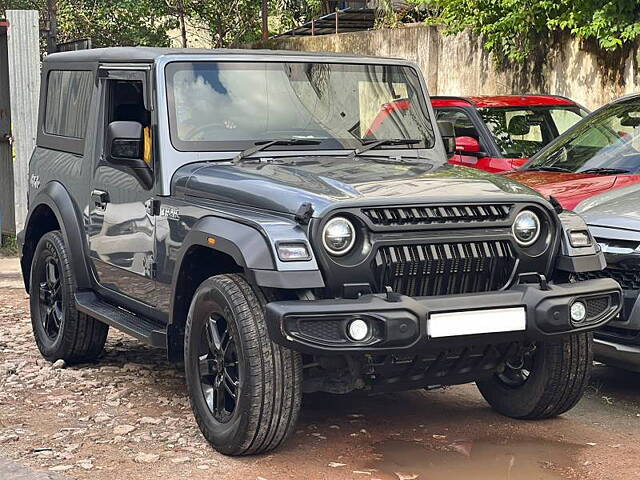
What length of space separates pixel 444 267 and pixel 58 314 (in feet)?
10.2

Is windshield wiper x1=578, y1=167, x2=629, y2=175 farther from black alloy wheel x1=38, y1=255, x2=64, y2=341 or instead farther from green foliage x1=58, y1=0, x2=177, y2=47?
green foliage x1=58, y1=0, x2=177, y2=47

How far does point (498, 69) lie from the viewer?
1775 centimetres

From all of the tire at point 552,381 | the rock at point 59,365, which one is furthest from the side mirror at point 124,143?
the tire at point 552,381

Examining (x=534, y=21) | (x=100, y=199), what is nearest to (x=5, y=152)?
(x=100, y=199)

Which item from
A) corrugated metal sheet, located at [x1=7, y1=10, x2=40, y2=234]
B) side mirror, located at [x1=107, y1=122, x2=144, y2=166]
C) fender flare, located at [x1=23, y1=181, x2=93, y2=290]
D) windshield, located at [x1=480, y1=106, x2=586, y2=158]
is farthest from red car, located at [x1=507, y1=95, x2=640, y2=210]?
corrugated metal sheet, located at [x1=7, y1=10, x2=40, y2=234]

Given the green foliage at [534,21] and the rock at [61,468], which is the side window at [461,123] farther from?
the rock at [61,468]

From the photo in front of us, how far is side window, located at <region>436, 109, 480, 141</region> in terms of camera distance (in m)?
10.8

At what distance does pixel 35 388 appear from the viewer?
6.73 m

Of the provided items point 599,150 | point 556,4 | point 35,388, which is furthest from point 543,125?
point 35,388

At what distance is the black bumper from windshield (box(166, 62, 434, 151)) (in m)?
1.52

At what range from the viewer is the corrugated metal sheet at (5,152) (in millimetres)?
13422

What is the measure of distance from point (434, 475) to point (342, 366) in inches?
24.6

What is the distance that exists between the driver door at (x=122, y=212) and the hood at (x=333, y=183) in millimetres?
410

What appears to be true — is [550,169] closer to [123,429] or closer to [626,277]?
[626,277]
